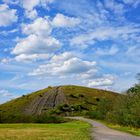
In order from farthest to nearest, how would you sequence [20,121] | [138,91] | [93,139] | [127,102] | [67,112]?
1. [67,112]
2. [20,121]
3. [127,102]
4. [138,91]
5. [93,139]

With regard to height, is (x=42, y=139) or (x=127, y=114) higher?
(x=127, y=114)

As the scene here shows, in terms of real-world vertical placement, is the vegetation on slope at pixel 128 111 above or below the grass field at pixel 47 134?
above

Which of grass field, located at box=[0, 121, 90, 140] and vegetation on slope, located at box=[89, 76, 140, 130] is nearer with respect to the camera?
grass field, located at box=[0, 121, 90, 140]

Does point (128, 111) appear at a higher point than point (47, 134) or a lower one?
higher

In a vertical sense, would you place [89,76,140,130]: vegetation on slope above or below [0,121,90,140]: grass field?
above

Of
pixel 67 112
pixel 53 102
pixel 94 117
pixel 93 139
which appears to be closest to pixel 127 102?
pixel 93 139

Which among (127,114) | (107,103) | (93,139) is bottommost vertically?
(93,139)

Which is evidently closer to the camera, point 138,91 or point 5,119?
point 138,91

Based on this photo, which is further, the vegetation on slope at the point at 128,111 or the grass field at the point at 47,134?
the vegetation on slope at the point at 128,111

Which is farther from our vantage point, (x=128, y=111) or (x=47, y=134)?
(x=128, y=111)

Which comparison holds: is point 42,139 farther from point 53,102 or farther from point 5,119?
point 53,102

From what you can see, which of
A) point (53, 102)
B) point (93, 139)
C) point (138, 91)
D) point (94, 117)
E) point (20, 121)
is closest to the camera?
point (93, 139)

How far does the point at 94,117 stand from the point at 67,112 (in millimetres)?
37632

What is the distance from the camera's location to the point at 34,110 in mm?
176375
